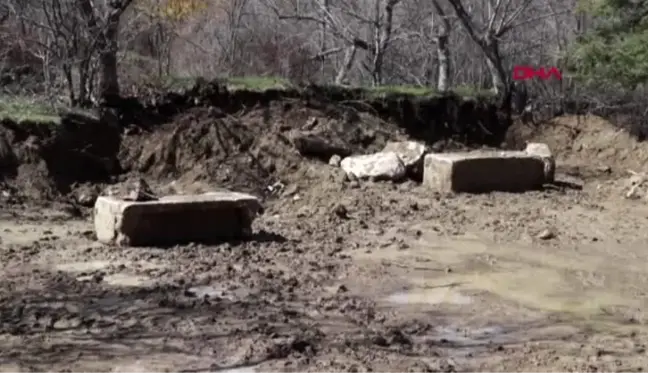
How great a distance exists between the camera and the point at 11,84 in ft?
49.4

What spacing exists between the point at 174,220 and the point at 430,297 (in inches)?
102

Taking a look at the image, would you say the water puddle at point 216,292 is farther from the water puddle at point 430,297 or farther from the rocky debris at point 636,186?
the rocky debris at point 636,186

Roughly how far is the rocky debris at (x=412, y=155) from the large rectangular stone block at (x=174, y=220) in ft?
13.7

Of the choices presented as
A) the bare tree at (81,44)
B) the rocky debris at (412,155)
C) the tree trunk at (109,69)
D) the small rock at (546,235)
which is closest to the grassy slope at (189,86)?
the bare tree at (81,44)

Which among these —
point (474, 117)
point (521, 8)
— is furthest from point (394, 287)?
point (521, 8)

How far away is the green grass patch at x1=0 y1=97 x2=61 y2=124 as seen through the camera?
41.2 ft

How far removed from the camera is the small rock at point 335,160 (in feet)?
43.7

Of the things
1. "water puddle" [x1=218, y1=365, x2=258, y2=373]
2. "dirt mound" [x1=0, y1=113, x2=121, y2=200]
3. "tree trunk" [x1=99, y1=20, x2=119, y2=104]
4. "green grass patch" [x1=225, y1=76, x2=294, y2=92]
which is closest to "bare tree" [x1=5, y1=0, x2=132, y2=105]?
"tree trunk" [x1=99, y1=20, x2=119, y2=104]

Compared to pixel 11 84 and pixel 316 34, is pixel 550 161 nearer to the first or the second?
pixel 11 84

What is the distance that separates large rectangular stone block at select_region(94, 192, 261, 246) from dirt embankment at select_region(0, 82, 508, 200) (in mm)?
2920

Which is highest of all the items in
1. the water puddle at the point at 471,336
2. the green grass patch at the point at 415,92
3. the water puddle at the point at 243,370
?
the green grass patch at the point at 415,92

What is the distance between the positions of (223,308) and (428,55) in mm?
14860

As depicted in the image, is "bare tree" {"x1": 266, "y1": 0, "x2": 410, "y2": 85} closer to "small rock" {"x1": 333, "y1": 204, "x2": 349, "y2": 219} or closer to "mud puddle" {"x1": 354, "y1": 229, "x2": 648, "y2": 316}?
"small rock" {"x1": 333, "y1": 204, "x2": 349, "y2": 219}

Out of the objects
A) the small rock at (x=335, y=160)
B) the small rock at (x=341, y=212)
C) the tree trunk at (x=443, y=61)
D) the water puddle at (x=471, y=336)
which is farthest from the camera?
the tree trunk at (x=443, y=61)
